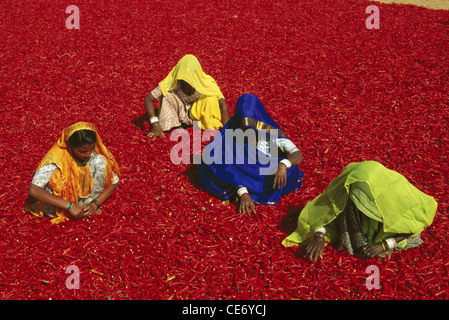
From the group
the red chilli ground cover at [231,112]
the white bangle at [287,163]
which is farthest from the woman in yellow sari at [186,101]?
the white bangle at [287,163]

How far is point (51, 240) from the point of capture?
398 cm

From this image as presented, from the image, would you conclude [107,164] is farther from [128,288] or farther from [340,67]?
[340,67]

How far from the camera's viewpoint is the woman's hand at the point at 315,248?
375cm

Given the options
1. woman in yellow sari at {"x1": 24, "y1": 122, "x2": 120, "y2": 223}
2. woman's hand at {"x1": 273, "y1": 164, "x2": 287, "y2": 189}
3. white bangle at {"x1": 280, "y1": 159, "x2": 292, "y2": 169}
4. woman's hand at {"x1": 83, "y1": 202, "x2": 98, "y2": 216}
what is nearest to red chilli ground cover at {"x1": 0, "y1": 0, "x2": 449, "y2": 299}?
woman's hand at {"x1": 83, "y1": 202, "x2": 98, "y2": 216}

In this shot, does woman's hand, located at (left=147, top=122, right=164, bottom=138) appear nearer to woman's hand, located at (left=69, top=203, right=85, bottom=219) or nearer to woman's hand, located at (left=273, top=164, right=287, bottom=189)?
woman's hand, located at (left=69, top=203, right=85, bottom=219)

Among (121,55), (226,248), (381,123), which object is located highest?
(121,55)

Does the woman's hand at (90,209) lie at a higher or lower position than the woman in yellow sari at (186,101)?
lower

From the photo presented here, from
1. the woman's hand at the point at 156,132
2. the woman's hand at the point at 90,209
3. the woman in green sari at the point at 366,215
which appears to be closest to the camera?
the woman in green sari at the point at 366,215

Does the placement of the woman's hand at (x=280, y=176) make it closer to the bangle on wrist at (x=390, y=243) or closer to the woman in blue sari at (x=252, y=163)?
the woman in blue sari at (x=252, y=163)

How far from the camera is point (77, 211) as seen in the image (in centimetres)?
398

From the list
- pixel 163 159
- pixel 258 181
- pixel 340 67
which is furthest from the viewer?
pixel 340 67

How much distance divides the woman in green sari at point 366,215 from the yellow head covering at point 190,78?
2855 millimetres

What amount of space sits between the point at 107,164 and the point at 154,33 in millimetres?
6121

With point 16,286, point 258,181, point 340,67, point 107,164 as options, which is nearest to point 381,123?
point 340,67
